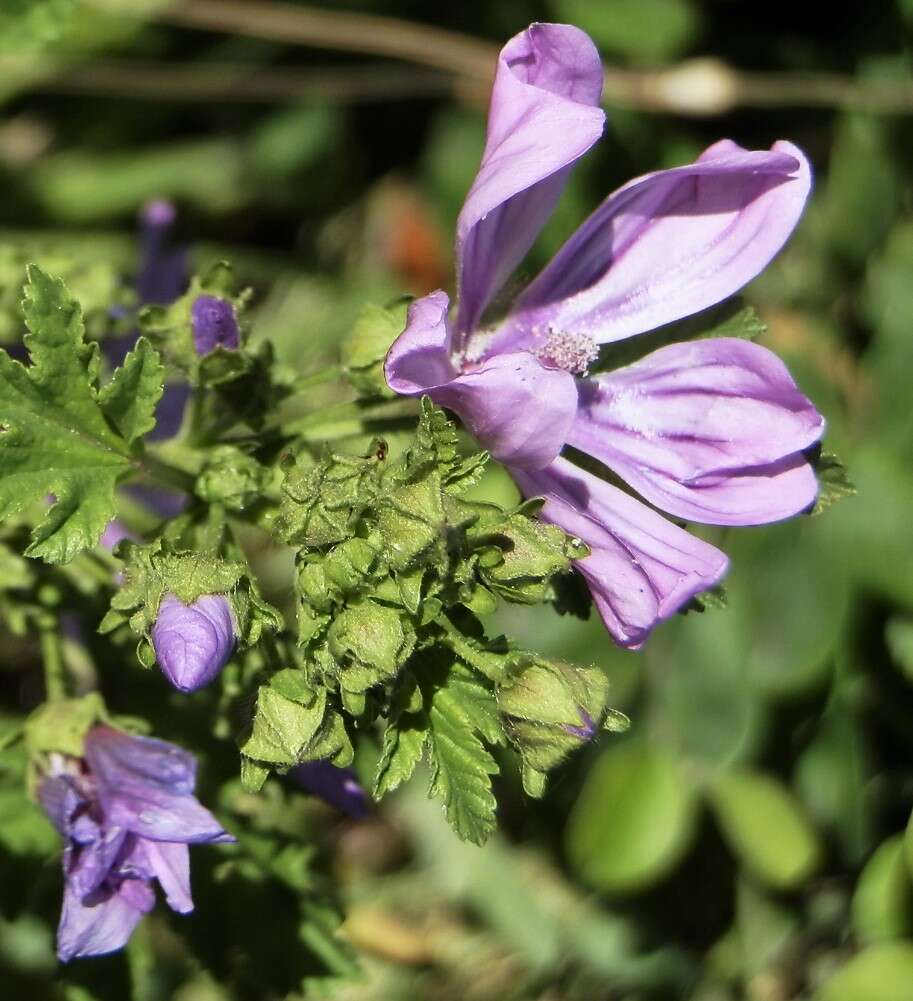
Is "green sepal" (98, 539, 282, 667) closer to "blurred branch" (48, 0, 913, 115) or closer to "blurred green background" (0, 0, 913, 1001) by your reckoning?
"blurred green background" (0, 0, 913, 1001)

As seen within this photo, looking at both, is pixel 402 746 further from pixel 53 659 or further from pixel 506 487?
pixel 506 487

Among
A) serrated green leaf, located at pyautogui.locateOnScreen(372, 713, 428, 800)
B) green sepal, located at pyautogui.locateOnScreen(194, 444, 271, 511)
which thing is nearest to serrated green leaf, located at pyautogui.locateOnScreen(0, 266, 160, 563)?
green sepal, located at pyautogui.locateOnScreen(194, 444, 271, 511)

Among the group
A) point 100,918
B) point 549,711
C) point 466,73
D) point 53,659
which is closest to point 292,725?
point 549,711

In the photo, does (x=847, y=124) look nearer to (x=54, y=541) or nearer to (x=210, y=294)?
(x=210, y=294)

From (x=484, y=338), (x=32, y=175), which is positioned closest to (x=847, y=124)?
(x=484, y=338)

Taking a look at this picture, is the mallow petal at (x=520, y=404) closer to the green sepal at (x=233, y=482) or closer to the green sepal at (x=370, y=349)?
the green sepal at (x=370, y=349)

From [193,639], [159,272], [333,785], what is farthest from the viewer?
[159,272]
